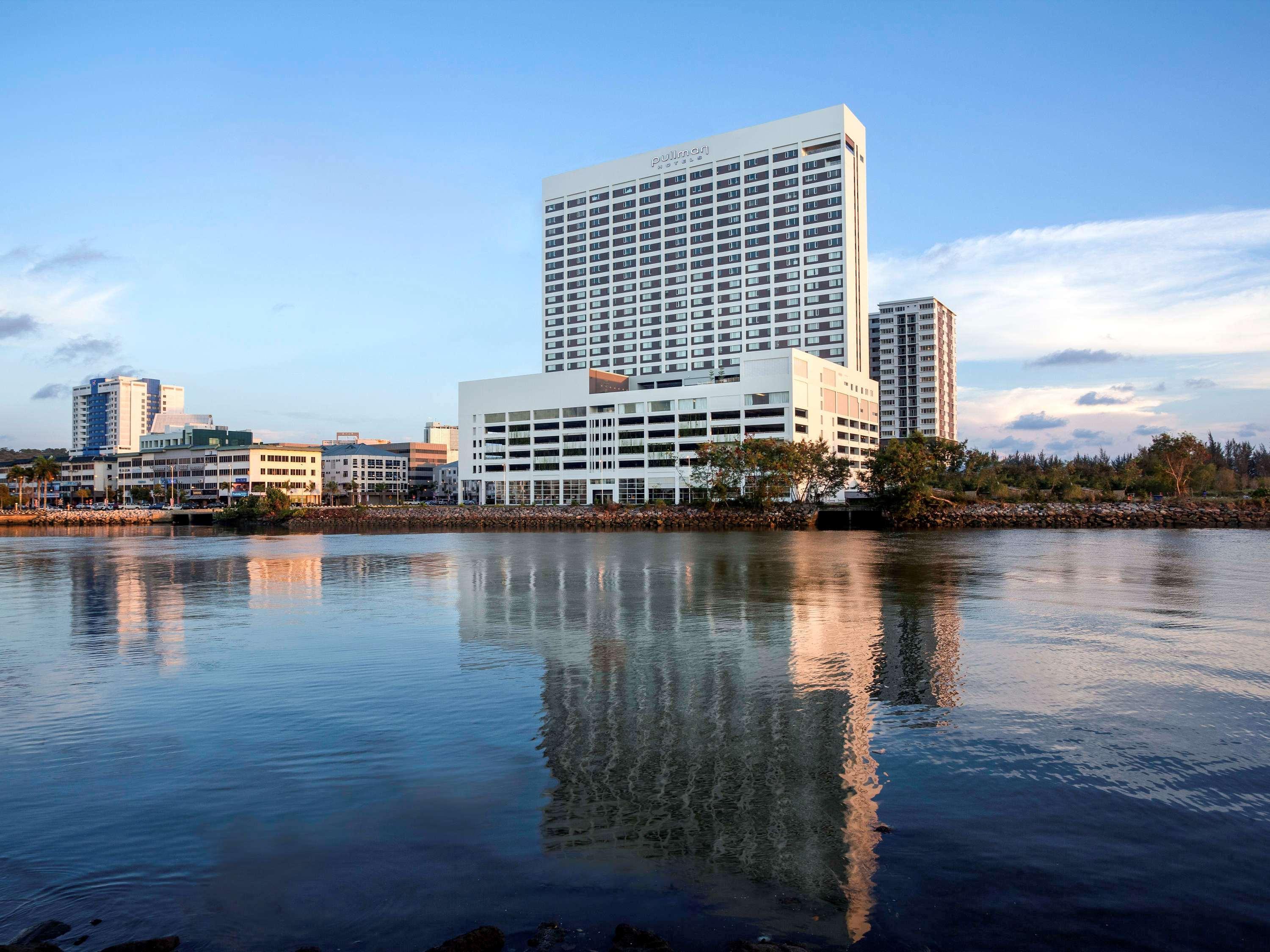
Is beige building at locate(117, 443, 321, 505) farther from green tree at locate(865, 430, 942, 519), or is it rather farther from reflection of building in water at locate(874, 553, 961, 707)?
reflection of building in water at locate(874, 553, 961, 707)

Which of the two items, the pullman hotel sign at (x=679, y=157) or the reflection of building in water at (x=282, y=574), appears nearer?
the reflection of building in water at (x=282, y=574)

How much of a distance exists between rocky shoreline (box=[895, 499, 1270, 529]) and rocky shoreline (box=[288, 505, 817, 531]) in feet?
52.6

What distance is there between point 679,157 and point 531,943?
548 ft

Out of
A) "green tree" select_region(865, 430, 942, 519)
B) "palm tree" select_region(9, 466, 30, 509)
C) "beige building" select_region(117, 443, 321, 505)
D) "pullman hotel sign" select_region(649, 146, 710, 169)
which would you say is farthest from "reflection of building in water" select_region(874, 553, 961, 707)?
"palm tree" select_region(9, 466, 30, 509)

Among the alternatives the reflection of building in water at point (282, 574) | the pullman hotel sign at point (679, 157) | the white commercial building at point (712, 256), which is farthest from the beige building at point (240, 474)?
the reflection of building in water at point (282, 574)

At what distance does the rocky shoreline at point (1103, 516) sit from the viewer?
89.6 m

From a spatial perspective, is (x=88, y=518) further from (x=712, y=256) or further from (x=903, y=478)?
(x=903, y=478)

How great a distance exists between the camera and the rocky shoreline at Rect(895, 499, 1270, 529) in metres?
89.6

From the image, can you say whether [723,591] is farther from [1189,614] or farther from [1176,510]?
[1176,510]

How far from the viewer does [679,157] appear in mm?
160375

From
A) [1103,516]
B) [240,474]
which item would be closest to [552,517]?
[1103,516]

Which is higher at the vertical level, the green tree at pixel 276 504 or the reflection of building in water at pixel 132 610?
the green tree at pixel 276 504

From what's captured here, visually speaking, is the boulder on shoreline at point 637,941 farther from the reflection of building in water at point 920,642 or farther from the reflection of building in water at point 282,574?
the reflection of building in water at point 282,574

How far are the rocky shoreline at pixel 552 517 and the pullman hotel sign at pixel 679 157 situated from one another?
7253 centimetres
